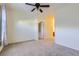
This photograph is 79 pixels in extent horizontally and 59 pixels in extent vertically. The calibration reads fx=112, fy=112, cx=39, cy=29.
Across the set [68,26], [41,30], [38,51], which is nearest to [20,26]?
[41,30]

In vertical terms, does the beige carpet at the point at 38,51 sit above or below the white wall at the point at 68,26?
below

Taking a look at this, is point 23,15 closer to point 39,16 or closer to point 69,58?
point 39,16

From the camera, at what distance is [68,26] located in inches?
272

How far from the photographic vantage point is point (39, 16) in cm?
1000

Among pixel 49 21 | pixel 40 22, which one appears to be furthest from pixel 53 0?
pixel 49 21

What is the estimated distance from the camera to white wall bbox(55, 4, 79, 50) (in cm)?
629

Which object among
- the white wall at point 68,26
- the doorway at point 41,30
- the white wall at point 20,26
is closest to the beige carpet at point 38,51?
the white wall at point 68,26

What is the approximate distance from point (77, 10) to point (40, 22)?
4.98 m

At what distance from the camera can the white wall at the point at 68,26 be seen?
248 inches

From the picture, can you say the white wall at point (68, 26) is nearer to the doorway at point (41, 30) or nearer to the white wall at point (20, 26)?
the white wall at point (20, 26)

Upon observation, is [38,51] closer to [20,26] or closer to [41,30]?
[20,26]

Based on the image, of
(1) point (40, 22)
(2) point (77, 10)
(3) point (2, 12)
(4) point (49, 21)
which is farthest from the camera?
(4) point (49, 21)

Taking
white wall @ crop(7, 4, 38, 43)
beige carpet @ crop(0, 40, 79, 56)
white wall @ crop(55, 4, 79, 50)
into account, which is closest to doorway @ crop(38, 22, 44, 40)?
white wall @ crop(7, 4, 38, 43)

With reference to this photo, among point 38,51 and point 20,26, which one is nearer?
point 38,51
